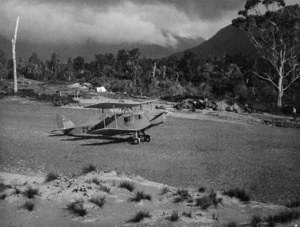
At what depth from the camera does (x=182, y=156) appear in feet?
42.3

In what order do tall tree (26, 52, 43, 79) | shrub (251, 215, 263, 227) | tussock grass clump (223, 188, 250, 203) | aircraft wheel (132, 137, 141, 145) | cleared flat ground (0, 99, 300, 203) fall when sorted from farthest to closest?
1. tall tree (26, 52, 43, 79)
2. aircraft wheel (132, 137, 141, 145)
3. cleared flat ground (0, 99, 300, 203)
4. tussock grass clump (223, 188, 250, 203)
5. shrub (251, 215, 263, 227)

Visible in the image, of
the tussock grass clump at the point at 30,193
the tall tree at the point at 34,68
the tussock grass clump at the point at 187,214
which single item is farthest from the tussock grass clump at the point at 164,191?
the tall tree at the point at 34,68

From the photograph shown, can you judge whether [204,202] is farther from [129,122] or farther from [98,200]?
[129,122]

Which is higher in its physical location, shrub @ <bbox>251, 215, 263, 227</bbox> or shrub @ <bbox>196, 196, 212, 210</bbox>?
shrub @ <bbox>251, 215, 263, 227</bbox>

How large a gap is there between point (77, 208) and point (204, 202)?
123 inches

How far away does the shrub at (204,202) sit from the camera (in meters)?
7.38

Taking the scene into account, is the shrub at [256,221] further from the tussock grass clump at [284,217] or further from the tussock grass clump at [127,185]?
the tussock grass clump at [127,185]

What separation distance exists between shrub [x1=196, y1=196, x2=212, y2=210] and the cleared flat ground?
157 cm

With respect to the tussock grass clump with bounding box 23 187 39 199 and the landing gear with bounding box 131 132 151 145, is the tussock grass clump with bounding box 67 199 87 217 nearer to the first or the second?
the tussock grass clump with bounding box 23 187 39 199

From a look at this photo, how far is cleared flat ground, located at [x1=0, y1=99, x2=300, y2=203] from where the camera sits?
32.2 feet

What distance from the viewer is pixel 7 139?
15500 mm

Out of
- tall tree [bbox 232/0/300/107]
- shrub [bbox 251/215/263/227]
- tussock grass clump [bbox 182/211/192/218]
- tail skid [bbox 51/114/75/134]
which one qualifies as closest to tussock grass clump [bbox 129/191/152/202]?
tussock grass clump [bbox 182/211/192/218]

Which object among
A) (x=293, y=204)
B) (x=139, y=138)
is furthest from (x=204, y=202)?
(x=139, y=138)

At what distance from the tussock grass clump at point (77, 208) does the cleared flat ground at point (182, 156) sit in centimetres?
319
